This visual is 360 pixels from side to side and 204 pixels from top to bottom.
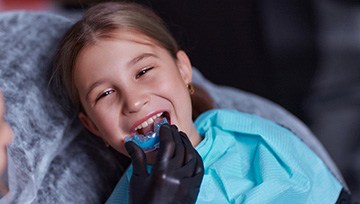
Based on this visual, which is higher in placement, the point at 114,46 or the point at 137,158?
the point at 114,46

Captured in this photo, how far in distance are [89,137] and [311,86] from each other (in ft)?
3.19

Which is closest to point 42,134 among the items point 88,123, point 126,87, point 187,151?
point 88,123

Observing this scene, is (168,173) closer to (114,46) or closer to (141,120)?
(141,120)

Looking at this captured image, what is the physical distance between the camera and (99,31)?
3.56 feet

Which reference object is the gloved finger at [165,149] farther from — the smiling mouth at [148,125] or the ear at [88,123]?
the ear at [88,123]

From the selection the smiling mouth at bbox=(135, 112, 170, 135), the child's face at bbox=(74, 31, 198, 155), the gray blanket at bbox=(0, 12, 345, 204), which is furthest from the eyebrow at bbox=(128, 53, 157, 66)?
the gray blanket at bbox=(0, 12, 345, 204)

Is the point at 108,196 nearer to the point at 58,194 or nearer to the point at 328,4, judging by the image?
the point at 58,194

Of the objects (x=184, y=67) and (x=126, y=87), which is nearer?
(x=126, y=87)

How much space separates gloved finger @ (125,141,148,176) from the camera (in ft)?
3.13

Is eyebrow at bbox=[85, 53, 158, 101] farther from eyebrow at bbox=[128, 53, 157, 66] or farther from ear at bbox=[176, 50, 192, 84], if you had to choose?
ear at bbox=[176, 50, 192, 84]

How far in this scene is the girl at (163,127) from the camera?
37.9 inches

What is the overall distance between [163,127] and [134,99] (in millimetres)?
83

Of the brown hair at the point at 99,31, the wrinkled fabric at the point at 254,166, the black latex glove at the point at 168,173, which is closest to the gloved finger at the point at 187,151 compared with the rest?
the black latex glove at the point at 168,173

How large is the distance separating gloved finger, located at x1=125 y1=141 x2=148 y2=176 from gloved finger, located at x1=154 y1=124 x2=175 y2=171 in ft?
0.10
